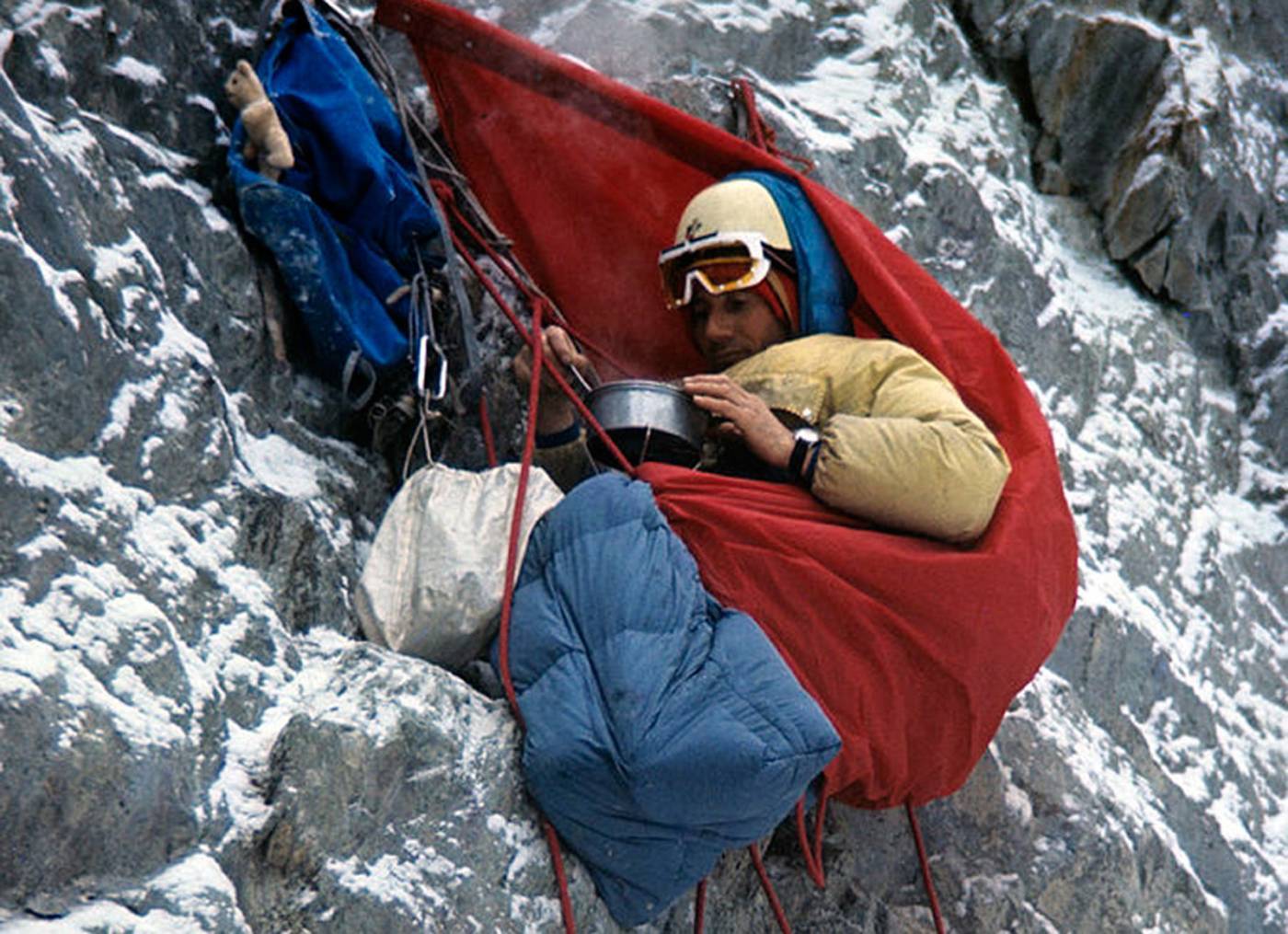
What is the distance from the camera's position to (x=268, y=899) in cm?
185

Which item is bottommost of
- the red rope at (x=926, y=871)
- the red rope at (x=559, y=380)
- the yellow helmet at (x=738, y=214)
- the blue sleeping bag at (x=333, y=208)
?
the red rope at (x=926, y=871)

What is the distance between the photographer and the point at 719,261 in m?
2.86

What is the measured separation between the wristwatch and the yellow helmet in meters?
0.52

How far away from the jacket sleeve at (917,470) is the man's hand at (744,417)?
8cm

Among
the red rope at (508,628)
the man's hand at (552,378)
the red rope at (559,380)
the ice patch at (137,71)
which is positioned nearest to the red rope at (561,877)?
the red rope at (508,628)

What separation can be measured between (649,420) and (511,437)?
52 centimetres

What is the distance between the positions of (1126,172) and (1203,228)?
0.95 ft

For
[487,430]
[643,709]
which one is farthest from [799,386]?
[643,709]

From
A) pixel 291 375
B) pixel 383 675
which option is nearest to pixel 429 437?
pixel 291 375

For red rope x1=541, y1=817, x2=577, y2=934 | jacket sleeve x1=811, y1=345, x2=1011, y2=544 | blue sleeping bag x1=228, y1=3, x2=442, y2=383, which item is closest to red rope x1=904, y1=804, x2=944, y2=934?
jacket sleeve x1=811, y1=345, x2=1011, y2=544

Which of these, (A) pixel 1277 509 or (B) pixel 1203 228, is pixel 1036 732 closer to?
(A) pixel 1277 509

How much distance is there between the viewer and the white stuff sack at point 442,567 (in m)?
2.24

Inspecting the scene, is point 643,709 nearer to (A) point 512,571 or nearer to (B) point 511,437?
(A) point 512,571

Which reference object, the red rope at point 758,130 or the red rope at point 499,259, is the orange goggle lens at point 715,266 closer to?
the red rope at point 499,259
